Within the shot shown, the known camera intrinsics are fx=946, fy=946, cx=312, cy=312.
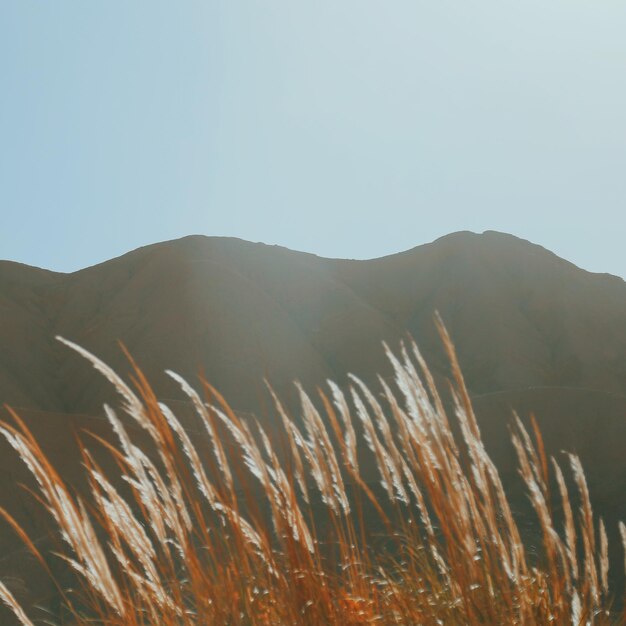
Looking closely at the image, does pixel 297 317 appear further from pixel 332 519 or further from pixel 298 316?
pixel 332 519

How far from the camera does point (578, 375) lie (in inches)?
1056

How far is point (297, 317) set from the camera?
93.3 ft

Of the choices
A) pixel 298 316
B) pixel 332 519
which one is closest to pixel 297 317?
pixel 298 316

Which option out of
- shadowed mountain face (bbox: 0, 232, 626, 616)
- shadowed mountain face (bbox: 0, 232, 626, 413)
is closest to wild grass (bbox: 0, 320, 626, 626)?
shadowed mountain face (bbox: 0, 232, 626, 616)

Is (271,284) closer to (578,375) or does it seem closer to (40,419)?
(578,375)

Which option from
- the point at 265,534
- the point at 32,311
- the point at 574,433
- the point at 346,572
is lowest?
the point at 574,433

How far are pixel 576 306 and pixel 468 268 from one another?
3581 mm

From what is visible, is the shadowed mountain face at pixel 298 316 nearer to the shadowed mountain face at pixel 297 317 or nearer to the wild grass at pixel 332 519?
the shadowed mountain face at pixel 297 317

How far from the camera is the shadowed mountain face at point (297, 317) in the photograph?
83.5 feet

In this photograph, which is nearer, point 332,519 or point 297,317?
point 332,519

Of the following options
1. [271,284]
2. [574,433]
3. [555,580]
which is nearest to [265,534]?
[555,580]

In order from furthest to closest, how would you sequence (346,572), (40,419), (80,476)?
(40,419)
(80,476)
(346,572)

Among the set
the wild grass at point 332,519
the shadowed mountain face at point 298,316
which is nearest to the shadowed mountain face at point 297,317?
the shadowed mountain face at point 298,316

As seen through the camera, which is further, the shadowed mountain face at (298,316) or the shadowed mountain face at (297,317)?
the shadowed mountain face at (298,316)
